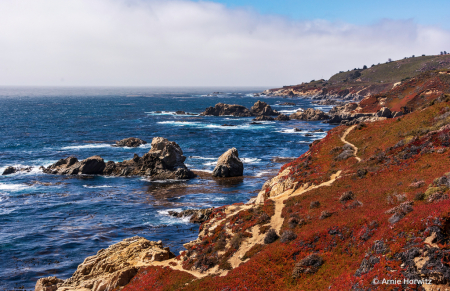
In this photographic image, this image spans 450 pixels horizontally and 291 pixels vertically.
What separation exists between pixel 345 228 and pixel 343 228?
131 millimetres

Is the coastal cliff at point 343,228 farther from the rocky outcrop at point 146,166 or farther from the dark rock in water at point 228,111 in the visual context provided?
the dark rock in water at point 228,111

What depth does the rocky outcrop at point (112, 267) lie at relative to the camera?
85.0 ft

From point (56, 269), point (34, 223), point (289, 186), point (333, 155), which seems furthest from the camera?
point (34, 223)

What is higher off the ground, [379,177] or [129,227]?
[379,177]

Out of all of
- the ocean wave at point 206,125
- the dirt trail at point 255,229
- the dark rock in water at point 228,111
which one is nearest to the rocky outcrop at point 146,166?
the dirt trail at point 255,229

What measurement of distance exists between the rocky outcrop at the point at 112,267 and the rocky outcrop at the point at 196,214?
12.1 metres

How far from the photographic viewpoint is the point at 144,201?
50.6 m

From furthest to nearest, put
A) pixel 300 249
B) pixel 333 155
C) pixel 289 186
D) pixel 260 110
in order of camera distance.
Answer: pixel 260 110 → pixel 333 155 → pixel 289 186 → pixel 300 249

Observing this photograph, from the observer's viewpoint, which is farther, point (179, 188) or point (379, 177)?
point (179, 188)

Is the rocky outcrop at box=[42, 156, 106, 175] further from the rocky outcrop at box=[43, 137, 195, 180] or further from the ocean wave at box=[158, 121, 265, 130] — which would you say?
the ocean wave at box=[158, 121, 265, 130]

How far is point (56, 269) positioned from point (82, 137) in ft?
259

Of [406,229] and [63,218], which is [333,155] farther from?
[63,218]

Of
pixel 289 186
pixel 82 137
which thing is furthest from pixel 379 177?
pixel 82 137

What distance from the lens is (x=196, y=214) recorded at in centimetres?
4353
